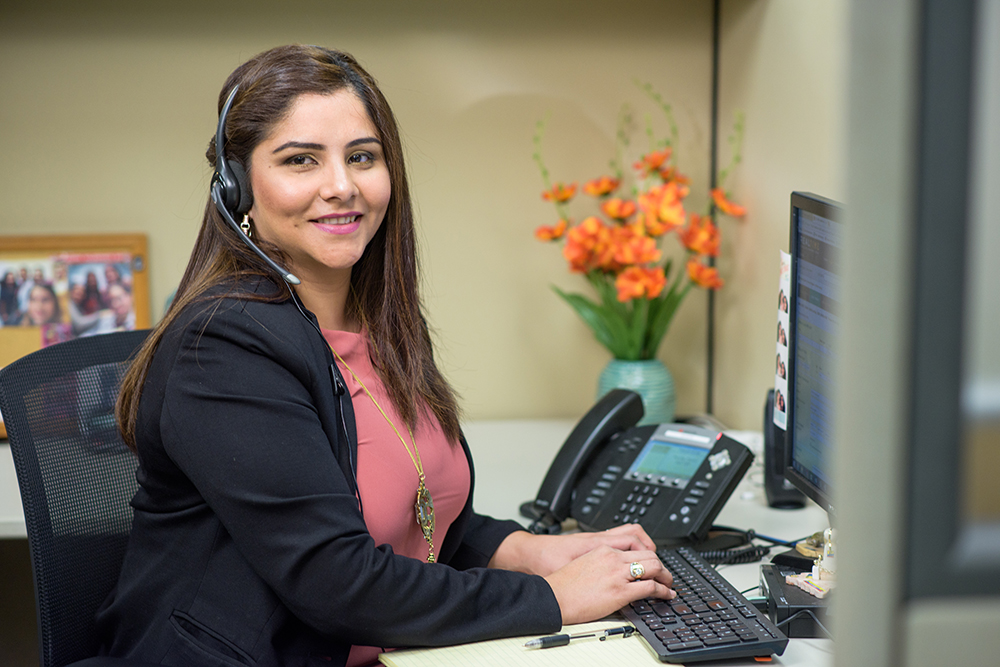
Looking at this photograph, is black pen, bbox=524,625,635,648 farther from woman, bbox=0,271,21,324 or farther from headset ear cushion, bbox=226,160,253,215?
woman, bbox=0,271,21,324

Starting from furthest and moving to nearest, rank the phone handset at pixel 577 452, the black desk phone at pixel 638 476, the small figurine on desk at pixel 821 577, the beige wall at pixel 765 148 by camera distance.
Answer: the beige wall at pixel 765 148, the phone handset at pixel 577 452, the black desk phone at pixel 638 476, the small figurine on desk at pixel 821 577

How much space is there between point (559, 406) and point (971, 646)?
1646 millimetres

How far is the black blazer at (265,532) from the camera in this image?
0.84 meters

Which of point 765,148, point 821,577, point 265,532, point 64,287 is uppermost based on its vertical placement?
point 765,148

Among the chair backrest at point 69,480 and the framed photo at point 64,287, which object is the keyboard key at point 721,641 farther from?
the framed photo at point 64,287

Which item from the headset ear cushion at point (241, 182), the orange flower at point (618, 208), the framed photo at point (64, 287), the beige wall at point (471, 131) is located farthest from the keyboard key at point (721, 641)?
the framed photo at point (64, 287)

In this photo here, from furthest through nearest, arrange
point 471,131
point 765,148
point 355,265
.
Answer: point 471,131
point 765,148
point 355,265

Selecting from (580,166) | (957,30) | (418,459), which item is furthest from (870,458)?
(580,166)

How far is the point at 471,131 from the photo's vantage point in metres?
1.88

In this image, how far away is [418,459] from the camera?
105cm

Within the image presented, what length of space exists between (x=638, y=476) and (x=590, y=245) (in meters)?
0.57

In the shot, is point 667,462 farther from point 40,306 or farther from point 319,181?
point 40,306

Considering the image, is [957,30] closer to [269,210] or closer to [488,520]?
[269,210]

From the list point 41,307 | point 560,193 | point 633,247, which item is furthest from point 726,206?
point 41,307
